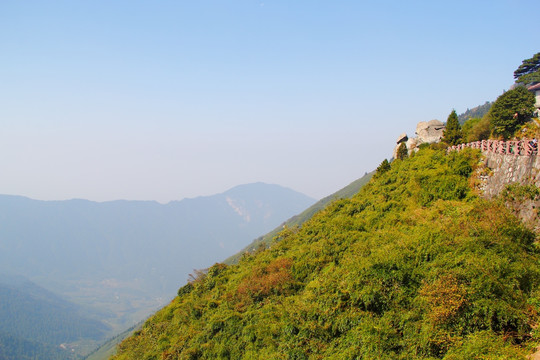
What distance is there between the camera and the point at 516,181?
55.7ft

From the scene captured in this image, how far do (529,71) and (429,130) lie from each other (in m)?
18.4

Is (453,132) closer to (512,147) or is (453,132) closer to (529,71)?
(512,147)

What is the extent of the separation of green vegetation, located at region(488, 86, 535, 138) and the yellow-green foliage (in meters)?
6.32


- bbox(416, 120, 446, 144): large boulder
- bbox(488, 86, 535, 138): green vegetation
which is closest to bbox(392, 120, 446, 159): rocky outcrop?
bbox(416, 120, 446, 144): large boulder

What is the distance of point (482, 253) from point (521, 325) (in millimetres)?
3142

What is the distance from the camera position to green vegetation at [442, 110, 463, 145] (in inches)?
1229

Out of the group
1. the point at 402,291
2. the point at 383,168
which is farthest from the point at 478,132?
the point at 402,291

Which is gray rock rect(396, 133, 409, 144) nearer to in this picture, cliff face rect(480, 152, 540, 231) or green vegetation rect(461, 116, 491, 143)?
green vegetation rect(461, 116, 491, 143)

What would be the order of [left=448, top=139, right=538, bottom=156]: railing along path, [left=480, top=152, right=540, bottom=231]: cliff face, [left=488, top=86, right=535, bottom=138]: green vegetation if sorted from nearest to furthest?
1. [left=480, top=152, right=540, bottom=231]: cliff face
2. [left=448, top=139, right=538, bottom=156]: railing along path
3. [left=488, top=86, right=535, bottom=138]: green vegetation

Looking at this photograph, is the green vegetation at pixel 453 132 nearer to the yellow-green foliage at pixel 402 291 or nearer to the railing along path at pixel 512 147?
the yellow-green foliage at pixel 402 291

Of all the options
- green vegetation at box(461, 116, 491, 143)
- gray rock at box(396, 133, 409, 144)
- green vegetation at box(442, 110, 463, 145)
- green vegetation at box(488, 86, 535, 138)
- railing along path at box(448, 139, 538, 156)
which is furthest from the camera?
gray rock at box(396, 133, 409, 144)

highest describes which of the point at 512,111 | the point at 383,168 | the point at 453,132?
the point at 512,111

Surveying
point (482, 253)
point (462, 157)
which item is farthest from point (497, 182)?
point (482, 253)

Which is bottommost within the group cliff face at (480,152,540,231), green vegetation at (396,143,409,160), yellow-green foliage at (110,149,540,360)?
yellow-green foliage at (110,149,540,360)
